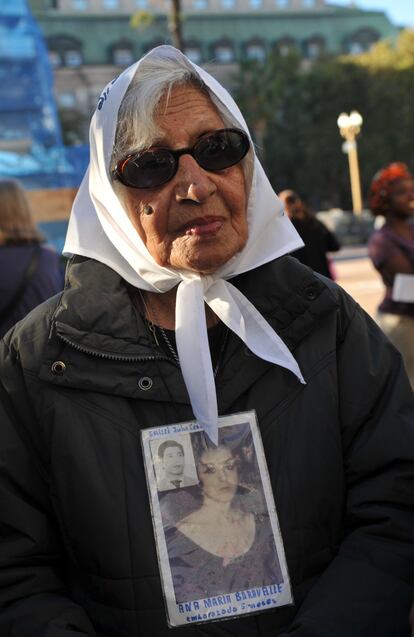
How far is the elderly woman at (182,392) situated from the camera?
5.34 feet

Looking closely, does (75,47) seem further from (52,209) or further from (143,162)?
(143,162)

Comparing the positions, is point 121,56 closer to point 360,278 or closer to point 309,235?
point 360,278

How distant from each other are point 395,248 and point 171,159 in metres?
3.47

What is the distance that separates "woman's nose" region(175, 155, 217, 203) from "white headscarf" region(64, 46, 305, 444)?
0.14 metres

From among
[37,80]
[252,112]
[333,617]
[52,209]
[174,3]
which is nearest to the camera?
[333,617]

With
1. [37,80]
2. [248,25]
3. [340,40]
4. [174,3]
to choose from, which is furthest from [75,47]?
[37,80]

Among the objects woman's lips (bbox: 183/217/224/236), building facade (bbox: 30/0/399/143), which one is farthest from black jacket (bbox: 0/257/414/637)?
building facade (bbox: 30/0/399/143)

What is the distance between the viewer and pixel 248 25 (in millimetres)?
71625

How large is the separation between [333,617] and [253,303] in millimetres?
669

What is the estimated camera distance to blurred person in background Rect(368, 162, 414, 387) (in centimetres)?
498

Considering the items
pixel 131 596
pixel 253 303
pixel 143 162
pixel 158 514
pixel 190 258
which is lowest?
pixel 131 596

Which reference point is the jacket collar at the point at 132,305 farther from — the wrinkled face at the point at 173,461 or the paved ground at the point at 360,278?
the paved ground at the point at 360,278

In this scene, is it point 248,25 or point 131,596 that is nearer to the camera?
point 131,596

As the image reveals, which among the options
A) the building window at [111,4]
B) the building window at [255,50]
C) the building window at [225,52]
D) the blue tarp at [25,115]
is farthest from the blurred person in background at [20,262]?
the building window at [111,4]
